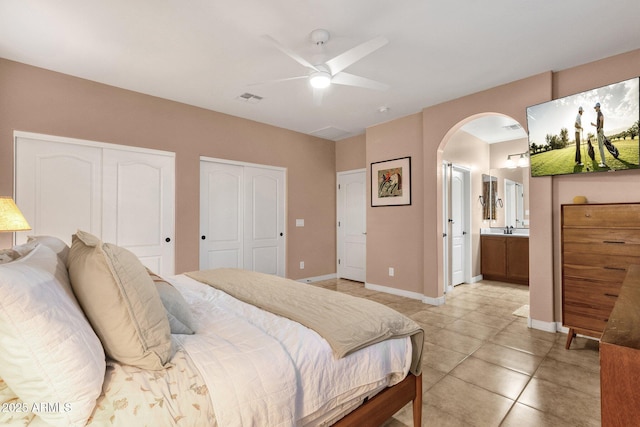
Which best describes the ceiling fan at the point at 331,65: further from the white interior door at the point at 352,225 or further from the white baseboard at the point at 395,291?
the white baseboard at the point at 395,291

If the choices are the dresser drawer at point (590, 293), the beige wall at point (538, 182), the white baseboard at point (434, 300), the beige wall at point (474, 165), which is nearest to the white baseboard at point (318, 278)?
the beige wall at point (538, 182)

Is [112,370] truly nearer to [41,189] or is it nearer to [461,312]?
[41,189]

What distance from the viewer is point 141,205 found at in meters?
3.60

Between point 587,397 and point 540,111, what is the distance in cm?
254

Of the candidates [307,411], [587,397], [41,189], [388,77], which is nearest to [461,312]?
[587,397]

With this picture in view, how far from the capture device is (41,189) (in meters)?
3.03

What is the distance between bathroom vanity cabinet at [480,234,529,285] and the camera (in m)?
5.09

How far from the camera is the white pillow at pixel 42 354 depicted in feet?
2.57

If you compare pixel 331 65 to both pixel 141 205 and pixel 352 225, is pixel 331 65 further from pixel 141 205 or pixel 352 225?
pixel 352 225

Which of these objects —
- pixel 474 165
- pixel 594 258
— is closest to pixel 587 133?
pixel 594 258

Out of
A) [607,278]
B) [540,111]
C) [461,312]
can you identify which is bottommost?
[461,312]

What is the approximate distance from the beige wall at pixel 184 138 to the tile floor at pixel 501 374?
7.79ft

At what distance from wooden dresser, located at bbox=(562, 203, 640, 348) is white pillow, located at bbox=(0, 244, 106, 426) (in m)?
3.47

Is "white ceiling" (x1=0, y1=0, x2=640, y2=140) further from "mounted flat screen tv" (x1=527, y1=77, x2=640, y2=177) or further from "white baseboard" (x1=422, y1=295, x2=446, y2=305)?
"white baseboard" (x1=422, y1=295, x2=446, y2=305)
